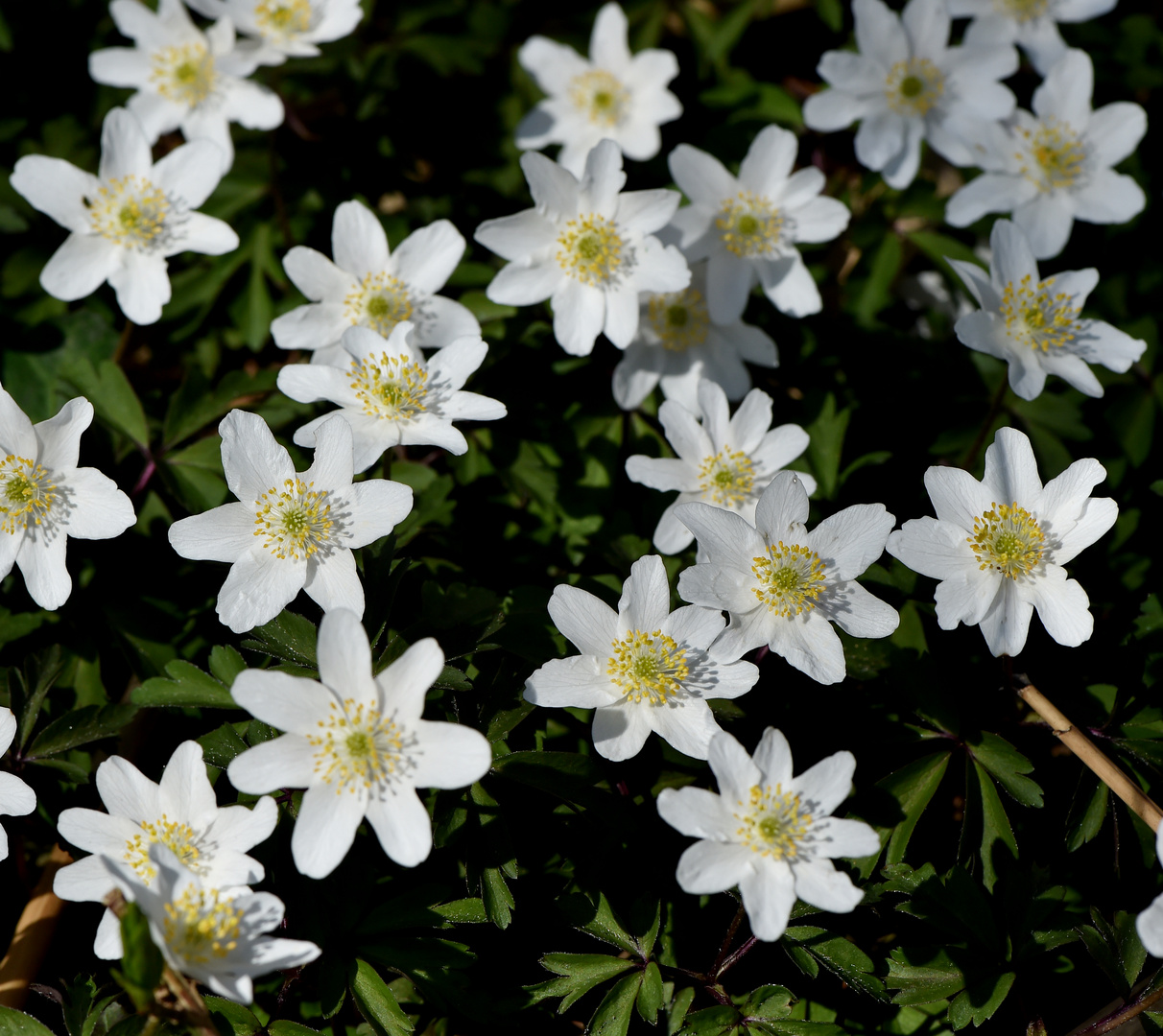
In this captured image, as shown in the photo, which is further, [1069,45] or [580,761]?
[1069,45]

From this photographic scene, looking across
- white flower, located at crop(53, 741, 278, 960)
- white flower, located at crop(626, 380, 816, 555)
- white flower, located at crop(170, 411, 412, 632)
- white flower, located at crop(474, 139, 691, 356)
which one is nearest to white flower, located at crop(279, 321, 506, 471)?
white flower, located at crop(170, 411, 412, 632)

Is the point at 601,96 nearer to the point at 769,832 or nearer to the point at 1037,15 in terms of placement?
the point at 1037,15

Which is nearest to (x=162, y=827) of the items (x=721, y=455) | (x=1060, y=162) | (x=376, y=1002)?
(x=376, y=1002)

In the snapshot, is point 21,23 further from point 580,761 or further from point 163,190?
point 580,761

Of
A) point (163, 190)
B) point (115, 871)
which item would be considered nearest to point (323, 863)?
point (115, 871)

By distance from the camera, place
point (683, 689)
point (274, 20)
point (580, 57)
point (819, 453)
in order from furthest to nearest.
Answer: point (580, 57)
point (274, 20)
point (819, 453)
point (683, 689)

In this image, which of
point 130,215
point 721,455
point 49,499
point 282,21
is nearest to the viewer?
point 49,499
